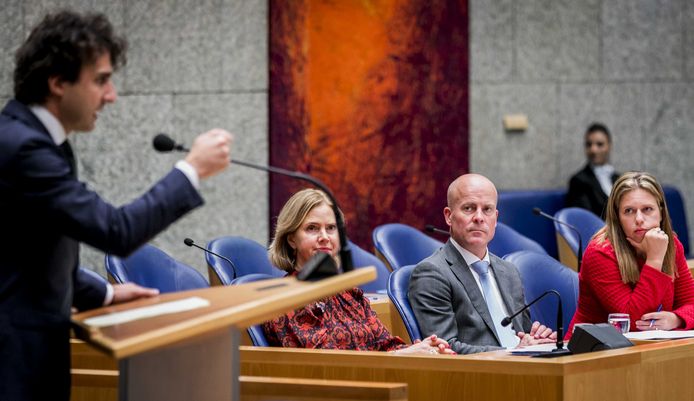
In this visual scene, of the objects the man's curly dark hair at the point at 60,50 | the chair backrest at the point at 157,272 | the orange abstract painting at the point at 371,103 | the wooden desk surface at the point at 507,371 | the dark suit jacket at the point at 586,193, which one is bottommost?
A: the wooden desk surface at the point at 507,371

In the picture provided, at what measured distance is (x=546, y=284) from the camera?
4641 millimetres

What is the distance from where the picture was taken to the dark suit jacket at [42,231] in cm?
232

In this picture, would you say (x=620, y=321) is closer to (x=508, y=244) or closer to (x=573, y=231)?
(x=508, y=244)

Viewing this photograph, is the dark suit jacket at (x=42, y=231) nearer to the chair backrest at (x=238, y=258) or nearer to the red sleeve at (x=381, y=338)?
the red sleeve at (x=381, y=338)

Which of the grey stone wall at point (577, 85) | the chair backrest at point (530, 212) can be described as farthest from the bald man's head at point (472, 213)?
the grey stone wall at point (577, 85)

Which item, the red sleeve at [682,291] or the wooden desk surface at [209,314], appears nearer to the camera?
the wooden desk surface at [209,314]

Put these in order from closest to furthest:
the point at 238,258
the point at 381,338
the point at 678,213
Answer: the point at 381,338 < the point at 238,258 < the point at 678,213

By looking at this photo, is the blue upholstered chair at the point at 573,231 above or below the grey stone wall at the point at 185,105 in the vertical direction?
below

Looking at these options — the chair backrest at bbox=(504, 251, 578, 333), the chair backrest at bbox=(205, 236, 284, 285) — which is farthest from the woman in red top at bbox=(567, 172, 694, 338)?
the chair backrest at bbox=(205, 236, 284, 285)

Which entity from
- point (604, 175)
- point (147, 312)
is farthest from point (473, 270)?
point (604, 175)

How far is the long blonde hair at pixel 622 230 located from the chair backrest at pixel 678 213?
4527 millimetres

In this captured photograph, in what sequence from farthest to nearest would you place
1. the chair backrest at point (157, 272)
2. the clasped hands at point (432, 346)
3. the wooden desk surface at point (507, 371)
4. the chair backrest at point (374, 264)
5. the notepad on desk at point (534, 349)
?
1. the chair backrest at point (374, 264)
2. the chair backrest at point (157, 272)
3. the clasped hands at point (432, 346)
4. the notepad on desk at point (534, 349)
5. the wooden desk surface at point (507, 371)

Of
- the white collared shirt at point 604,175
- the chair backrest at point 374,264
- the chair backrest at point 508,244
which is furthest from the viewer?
the white collared shirt at point 604,175

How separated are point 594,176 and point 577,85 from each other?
2.90 feet
